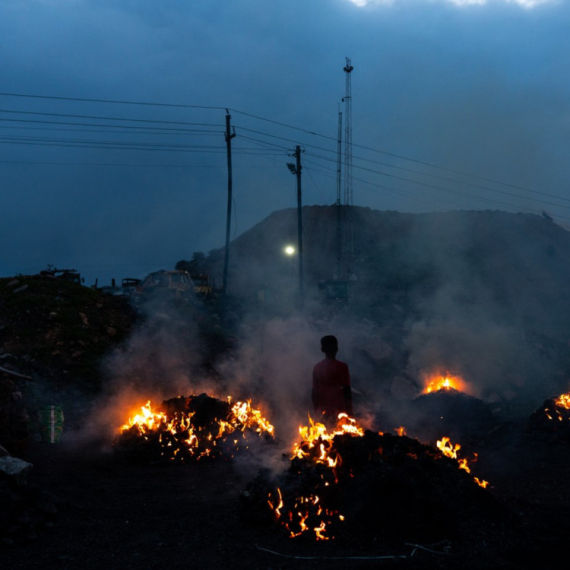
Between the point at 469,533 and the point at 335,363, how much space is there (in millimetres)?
2516

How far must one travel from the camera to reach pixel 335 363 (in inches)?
266

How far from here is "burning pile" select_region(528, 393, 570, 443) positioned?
34.7ft

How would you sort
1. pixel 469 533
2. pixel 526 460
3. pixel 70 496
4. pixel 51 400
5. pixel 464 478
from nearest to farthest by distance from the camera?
1. pixel 469 533
2. pixel 464 478
3. pixel 70 496
4. pixel 526 460
5. pixel 51 400

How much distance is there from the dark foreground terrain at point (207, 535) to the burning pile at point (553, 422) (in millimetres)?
2801

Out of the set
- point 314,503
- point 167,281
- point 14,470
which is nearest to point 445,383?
point 314,503

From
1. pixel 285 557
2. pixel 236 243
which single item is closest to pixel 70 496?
pixel 285 557

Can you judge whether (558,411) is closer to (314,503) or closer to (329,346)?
(329,346)

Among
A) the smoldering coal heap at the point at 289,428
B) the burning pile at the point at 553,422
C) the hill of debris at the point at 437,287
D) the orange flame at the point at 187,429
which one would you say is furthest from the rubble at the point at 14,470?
the hill of debris at the point at 437,287

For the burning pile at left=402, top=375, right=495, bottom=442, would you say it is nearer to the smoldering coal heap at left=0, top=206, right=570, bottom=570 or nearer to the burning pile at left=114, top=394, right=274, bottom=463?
the smoldering coal heap at left=0, top=206, right=570, bottom=570

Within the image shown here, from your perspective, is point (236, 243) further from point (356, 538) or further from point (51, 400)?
point (356, 538)

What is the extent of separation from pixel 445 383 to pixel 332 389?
9.44 meters

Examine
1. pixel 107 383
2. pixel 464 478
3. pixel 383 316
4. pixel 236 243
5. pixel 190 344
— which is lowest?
pixel 464 478

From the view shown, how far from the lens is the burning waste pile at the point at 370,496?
16.8ft

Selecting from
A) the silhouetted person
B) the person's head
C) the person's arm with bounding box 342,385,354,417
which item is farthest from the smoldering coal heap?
the person's head
